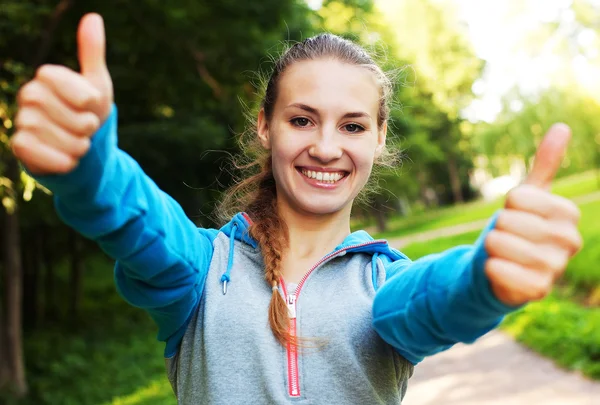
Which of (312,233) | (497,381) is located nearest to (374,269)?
(312,233)

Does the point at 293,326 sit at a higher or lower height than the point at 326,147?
lower

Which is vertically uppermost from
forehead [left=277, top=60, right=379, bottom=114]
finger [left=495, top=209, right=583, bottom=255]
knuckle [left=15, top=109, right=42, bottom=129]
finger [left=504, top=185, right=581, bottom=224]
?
forehead [left=277, top=60, right=379, bottom=114]

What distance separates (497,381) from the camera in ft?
21.7

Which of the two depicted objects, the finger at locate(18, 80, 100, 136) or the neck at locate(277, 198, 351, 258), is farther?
the neck at locate(277, 198, 351, 258)

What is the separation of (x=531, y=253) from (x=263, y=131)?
3.87 ft

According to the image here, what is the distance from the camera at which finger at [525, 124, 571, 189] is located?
1001 mm

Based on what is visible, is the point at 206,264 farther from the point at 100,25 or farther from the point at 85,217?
the point at 100,25

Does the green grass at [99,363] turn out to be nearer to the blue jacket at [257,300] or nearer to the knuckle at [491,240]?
the blue jacket at [257,300]

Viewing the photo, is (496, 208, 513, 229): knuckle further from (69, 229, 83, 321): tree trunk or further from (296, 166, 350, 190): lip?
(69, 229, 83, 321): tree trunk

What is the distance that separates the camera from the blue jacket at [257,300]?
1.19 m

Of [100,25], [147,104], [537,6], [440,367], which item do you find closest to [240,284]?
[100,25]

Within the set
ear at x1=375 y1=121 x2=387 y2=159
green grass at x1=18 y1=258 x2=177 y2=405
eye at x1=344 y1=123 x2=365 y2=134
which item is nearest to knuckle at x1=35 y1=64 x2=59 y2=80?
eye at x1=344 y1=123 x2=365 y2=134

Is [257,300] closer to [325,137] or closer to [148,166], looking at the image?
[325,137]

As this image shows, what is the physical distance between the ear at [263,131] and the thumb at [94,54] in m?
0.98
